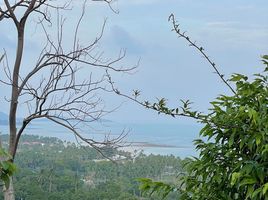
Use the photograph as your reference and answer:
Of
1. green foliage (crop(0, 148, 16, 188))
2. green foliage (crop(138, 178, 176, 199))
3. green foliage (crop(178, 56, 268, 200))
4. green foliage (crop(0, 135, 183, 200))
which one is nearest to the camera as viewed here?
green foliage (crop(0, 148, 16, 188))

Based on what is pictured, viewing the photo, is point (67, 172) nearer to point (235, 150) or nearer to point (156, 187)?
point (156, 187)

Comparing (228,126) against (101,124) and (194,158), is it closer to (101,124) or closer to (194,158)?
(194,158)

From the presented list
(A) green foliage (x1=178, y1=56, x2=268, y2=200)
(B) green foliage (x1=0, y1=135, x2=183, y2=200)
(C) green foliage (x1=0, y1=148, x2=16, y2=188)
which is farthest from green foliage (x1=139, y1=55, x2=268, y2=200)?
(B) green foliage (x1=0, y1=135, x2=183, y2=200)

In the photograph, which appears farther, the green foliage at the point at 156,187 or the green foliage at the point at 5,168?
the green foliage at the point at 156,187

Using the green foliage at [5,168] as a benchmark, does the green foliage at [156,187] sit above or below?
below

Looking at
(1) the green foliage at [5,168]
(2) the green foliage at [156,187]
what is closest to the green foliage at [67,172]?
(2) the green foliage at [156,187]

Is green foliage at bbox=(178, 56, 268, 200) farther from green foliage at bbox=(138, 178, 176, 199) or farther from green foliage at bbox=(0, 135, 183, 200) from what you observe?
green foliage at bbox=(0, 135, 183, 200)

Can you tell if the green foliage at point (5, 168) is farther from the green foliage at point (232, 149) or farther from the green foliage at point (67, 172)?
the green foliage at point (67, 172)

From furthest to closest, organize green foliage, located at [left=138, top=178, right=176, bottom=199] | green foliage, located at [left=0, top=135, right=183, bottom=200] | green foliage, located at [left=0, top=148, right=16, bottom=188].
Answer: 1. green foliage, located at [left=0, top=135, right=183, bottom=200]
2. green foliage, located at [left=138, top=178, right=176, bottom=199]
3. green foliage, located at [left=0, top=148, right=16, bottom=188]

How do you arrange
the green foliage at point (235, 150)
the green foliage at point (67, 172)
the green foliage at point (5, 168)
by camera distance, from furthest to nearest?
the green foliage at point (67, 172) → the green foliage at point (235, 150) → the green foliage at point (5, 168)

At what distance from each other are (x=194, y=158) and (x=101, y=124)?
164 cm

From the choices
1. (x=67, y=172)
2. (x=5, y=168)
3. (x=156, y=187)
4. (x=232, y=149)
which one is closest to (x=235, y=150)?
(x=232, y=149)

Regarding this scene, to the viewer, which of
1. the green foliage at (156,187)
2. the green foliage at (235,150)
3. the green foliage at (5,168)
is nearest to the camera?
the green foliage at (5,168)

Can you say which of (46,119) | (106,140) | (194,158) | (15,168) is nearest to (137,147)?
(106,140)
